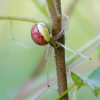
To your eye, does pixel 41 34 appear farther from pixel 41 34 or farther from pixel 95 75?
pixel 95 75

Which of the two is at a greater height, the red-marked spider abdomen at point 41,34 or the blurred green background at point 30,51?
the red-marked spider abdomen at point 41,34

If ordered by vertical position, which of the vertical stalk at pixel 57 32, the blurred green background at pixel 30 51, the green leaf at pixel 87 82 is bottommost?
the blurred green background at pixel 30 51

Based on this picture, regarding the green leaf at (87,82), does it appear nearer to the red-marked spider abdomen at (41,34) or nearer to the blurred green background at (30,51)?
the red-marked spider abdomen at (41,34)

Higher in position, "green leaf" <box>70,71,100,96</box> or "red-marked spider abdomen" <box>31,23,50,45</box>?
"red-marked spider abdomen" <box>31,23,50,45</box>

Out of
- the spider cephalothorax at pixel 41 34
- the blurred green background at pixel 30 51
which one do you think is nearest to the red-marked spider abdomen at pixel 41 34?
the spider cephalothorax at pixel 41 34

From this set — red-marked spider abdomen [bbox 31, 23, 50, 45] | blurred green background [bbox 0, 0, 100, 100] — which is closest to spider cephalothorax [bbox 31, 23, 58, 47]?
red-marked spider abdomen [bbox 31, 23, 50, 45]

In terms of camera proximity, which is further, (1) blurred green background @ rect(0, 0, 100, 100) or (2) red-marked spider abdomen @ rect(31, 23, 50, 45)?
(1) blurred green background @ rect(0, 0, 100, 100)

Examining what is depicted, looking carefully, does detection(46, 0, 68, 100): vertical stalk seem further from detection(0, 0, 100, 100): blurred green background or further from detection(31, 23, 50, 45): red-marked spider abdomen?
detection(0, 0, 100, 100): blurred green background

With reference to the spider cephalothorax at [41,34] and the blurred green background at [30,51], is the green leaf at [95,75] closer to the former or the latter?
the spider cephalothorax at [41,34]

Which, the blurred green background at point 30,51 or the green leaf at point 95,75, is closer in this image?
the green leaf at point 95,75
